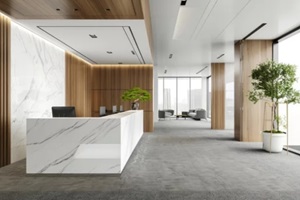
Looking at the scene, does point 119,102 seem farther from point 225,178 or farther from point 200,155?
point 225,178

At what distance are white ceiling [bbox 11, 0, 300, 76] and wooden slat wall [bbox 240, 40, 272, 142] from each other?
0.38 metres

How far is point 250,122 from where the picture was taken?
920cm

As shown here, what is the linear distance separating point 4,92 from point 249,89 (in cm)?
718

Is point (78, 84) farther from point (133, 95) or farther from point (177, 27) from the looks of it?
point (177, 27)

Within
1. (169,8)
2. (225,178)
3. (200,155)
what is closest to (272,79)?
(200,155)

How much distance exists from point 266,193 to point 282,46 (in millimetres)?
6525

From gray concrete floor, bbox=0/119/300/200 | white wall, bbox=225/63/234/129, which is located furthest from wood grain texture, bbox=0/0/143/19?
white wall, bbox=225/63/234/129

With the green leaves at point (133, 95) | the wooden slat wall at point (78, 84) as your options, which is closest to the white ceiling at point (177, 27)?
the wooden slat wall at point (78, 84)

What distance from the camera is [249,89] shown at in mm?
9234

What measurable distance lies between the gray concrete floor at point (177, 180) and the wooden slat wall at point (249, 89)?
253cm

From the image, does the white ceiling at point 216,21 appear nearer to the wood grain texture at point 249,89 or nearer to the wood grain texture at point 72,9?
the wood grain texture at point 249,89

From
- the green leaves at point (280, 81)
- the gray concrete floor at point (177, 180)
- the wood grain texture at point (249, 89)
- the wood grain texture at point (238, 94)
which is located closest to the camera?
the gray concrete floor at point (177, 180)

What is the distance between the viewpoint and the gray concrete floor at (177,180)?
12.7ft

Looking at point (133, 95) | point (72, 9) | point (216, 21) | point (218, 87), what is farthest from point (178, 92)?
point (72, 9)
